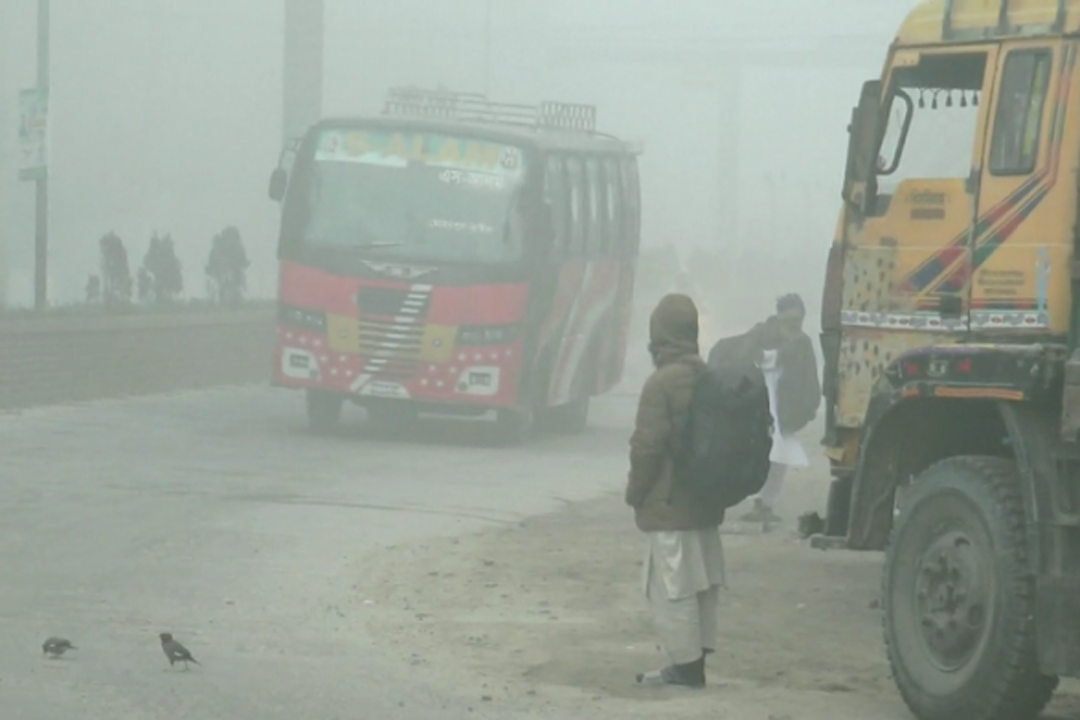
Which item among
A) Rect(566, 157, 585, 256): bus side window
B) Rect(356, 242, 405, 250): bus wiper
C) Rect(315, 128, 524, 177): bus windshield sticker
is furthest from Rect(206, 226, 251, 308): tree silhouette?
Rect(356, 242, 405, 250): bus wiper

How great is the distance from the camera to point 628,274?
2930cm

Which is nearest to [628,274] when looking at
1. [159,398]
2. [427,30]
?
[159,398]

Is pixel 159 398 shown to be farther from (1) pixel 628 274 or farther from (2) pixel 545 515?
(2) pixel 545 515

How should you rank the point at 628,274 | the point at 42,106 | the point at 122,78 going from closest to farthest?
the point at 42,106
the point at 628,274
the point at 122,78

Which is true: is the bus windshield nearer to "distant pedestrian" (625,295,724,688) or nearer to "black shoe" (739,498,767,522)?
"black shoe" (739,498,767,522)

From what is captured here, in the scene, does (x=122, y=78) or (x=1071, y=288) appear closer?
(x=1071, y=288)

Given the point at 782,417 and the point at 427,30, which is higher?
the point at 427,30

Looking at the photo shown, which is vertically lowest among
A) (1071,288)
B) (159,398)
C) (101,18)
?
(159,398)

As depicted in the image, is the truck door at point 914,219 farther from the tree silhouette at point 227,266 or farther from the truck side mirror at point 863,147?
the tree silhouette at point 227,266

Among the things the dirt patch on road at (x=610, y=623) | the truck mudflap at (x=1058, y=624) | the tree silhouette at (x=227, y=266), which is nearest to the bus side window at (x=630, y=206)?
the tree silhouette at (x=227, y=266)

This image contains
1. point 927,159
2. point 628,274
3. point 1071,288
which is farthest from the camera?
point 628,274

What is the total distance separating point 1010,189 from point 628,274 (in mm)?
19798

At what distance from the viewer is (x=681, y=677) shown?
9.77 metres

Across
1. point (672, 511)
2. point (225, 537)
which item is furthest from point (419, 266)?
point (672, 511)
